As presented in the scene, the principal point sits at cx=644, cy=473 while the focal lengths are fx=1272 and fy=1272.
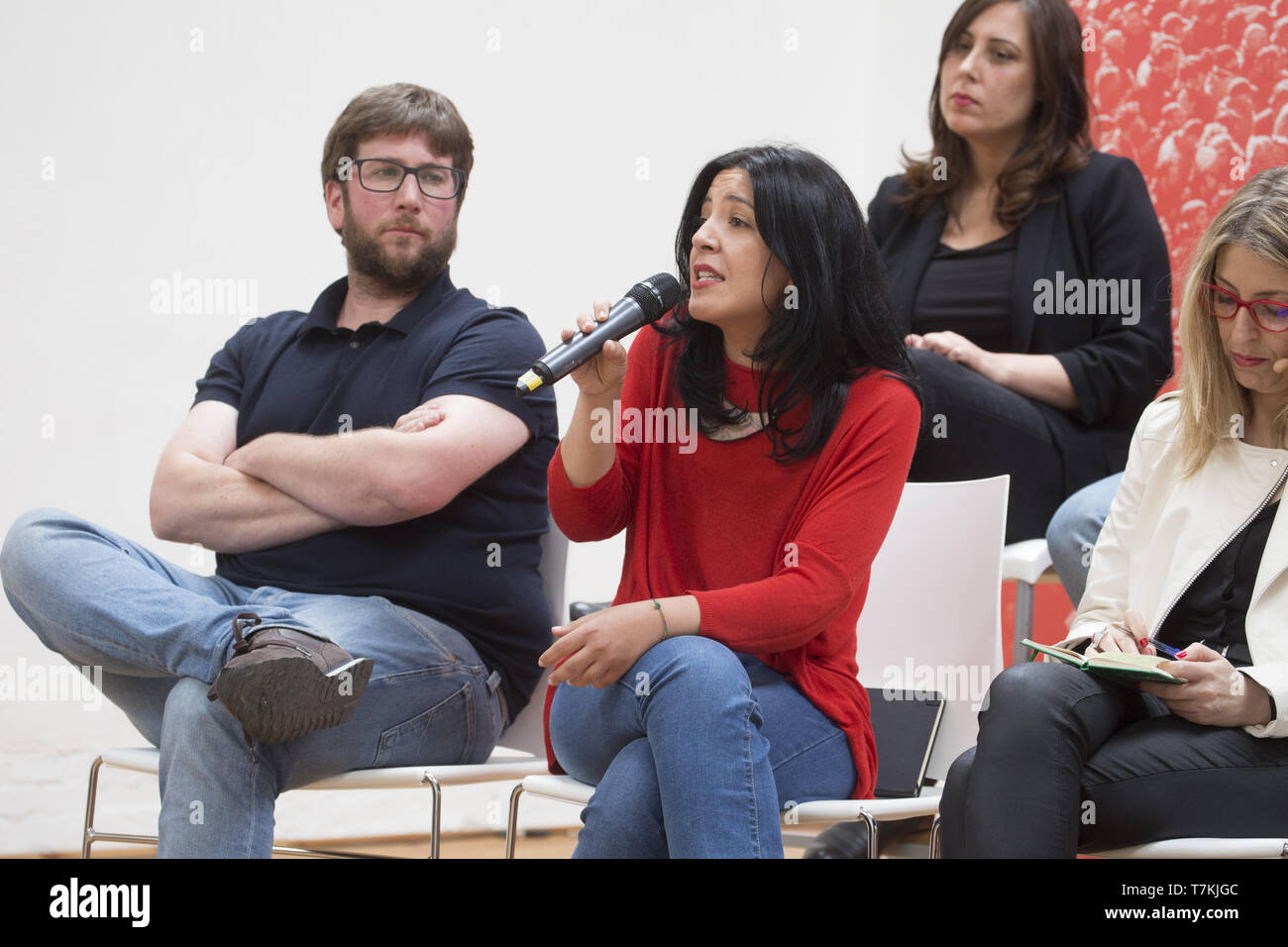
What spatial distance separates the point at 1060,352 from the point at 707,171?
0.92 metres

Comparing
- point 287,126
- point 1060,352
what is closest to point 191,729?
point 1060,352

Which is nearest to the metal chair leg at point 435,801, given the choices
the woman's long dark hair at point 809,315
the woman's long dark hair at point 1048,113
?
the woman's long dark hair at point 809,315

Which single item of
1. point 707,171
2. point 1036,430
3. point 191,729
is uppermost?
point 707,171

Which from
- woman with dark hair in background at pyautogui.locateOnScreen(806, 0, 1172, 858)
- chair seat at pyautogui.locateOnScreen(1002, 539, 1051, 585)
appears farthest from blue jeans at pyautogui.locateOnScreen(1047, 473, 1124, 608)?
woman with dark hair in background at pyautogui.locateOnScreen(806, 0, 1172, 858)

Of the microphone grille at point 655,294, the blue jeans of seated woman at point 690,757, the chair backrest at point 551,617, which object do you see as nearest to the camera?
the blue jeans of seated woman at point 690,757

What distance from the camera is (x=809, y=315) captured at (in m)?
1.63

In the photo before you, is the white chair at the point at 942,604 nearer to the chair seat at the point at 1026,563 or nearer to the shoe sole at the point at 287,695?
the chair seat at the point at 1026,563

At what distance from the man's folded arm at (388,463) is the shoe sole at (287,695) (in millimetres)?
325

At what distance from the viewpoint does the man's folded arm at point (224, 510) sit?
192 cm

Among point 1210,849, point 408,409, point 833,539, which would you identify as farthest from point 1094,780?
point 408,409
